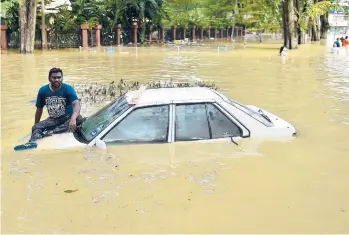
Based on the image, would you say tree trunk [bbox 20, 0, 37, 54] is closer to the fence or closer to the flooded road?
the fence

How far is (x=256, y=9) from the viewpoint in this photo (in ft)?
165

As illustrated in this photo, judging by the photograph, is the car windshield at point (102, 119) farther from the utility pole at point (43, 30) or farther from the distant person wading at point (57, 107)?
the utility pole at point (43, 30)

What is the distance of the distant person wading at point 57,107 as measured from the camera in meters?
6.78

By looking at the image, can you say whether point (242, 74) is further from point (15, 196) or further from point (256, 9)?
point (256, 9)

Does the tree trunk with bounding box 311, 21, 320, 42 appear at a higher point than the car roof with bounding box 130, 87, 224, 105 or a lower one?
higher

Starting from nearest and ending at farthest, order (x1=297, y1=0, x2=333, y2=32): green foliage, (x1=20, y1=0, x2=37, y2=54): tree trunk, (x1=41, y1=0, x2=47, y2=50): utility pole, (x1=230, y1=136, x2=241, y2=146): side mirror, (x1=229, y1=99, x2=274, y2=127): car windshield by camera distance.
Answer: (x1=230, y1=136, x2=241, y2=146): side mirror
(x1=229, y1=99, x2=274, y2=127): car windshield
(x1=20, y1=0, x2=37, y2=54): tree trunk
(x1=41, y1=0, x2=47, y2=50): utility pole
(x1=297, y1=0, x2=333, y2=32): green foliage

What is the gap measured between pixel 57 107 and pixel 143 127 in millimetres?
1417

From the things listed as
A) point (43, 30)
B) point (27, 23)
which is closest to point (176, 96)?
point (27, 23)

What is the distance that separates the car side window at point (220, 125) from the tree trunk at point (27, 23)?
980 inches

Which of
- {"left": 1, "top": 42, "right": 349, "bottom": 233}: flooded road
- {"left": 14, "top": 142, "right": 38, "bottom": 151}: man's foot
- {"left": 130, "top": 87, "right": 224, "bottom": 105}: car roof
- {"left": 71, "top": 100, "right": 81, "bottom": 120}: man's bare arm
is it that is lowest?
{"left": 1, "top": 42, "right": 349, "bottom": 233}: flooded road

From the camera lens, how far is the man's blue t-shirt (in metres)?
6.89

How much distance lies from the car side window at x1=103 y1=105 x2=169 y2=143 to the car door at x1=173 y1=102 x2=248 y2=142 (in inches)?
6.7

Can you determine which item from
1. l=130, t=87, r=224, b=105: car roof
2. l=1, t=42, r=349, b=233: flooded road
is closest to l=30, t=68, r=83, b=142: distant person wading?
l=1, t=42, r=349, b=233: flooded road

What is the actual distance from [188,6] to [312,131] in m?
52.2
